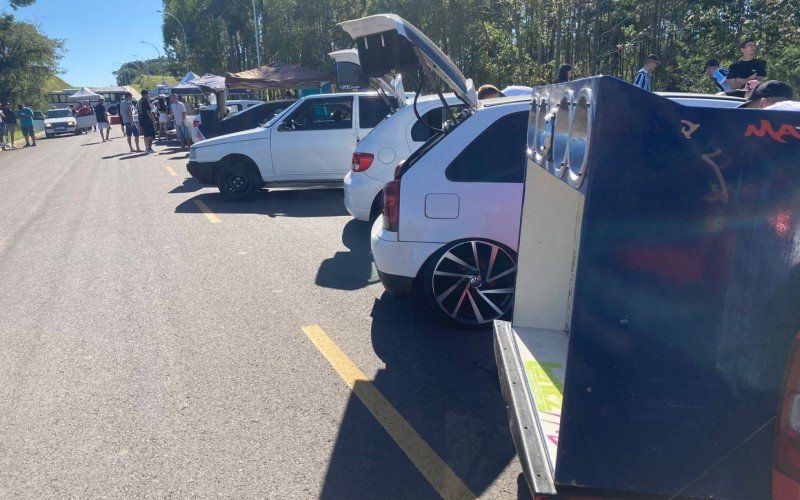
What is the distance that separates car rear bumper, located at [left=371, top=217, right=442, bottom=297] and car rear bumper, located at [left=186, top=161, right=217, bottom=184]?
6.89 meters

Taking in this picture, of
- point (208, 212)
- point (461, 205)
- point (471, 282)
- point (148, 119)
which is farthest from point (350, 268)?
point (148, 119)

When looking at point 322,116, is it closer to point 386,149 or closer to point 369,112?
point 369,112

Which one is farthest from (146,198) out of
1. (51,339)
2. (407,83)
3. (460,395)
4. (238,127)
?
(407,83)

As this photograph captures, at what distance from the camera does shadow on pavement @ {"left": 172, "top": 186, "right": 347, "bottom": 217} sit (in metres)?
10.2

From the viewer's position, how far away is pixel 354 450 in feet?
11.2

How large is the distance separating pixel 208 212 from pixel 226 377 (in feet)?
21.2

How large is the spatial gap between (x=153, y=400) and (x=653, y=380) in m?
3.09

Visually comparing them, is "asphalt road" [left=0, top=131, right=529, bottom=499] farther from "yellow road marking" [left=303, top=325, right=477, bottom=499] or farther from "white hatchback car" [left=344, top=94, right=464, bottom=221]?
"white hatchback car" [left=344, top=94, right=464, bottom=221]

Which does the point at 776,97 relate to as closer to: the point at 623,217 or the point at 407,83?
the point at 623,217

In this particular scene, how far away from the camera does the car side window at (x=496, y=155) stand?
4711 mm

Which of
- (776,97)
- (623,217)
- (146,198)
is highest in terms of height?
(776,97)

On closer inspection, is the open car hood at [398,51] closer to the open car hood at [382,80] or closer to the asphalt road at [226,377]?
the asphalt road at [226,377]

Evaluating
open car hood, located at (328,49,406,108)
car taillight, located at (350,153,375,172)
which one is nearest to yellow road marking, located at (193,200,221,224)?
car taillight, located at (350,153,375,172)

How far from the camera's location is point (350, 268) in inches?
269
